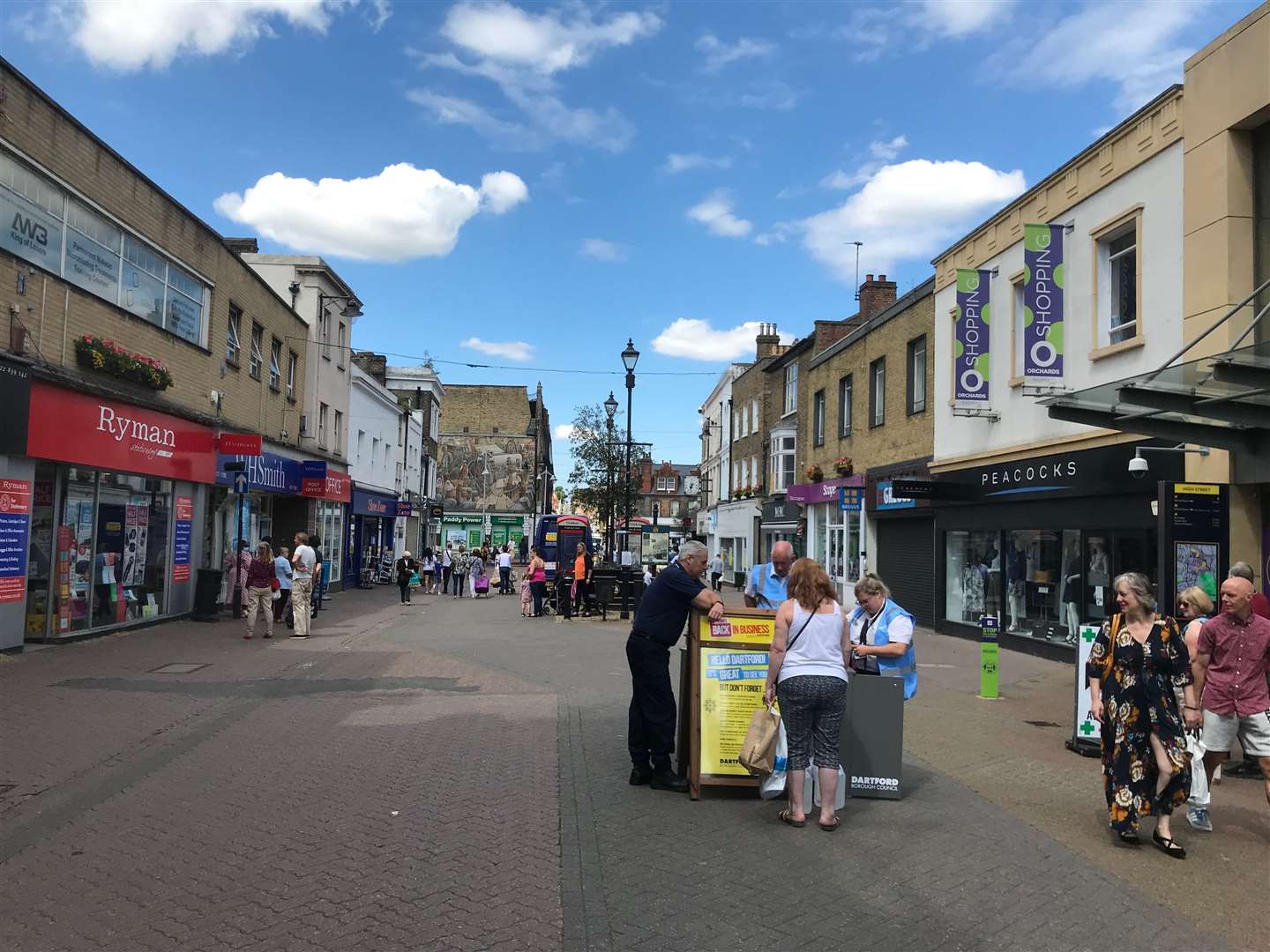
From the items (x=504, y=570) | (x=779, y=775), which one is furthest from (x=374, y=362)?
(x=779, y=775)

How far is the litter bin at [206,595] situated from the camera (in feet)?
60.1

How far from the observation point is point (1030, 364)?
49.4 feet

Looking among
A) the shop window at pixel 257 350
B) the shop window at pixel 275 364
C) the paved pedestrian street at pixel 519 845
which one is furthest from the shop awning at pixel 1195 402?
the shop window at pixel 275 364

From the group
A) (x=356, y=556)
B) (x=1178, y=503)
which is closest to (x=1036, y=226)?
(x=1178, y=503)

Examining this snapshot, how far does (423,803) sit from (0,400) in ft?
28.7

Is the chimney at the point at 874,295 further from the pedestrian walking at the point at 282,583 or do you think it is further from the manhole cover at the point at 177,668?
the manhole cover at the point at 177,668

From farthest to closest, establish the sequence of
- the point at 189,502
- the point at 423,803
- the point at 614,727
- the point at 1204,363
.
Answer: the point at 189,502 < the point at 614,727 < the point at 1204,363 < the point at 423,803

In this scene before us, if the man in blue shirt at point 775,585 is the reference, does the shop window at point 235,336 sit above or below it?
above

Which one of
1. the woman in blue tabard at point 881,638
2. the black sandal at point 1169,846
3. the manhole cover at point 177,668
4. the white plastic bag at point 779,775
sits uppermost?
the woman in blue tabard at point 881,638

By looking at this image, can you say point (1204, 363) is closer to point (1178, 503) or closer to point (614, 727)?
point (1178, 503)

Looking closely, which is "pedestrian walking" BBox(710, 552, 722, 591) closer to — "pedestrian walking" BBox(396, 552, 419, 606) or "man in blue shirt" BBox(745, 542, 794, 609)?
"pedestrian walking" BBox(396, 552, 419, 606)

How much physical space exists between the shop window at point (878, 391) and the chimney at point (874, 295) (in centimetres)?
763

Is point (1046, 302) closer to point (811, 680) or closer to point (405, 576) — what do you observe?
point (811, 680)

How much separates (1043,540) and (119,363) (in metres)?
14.9
